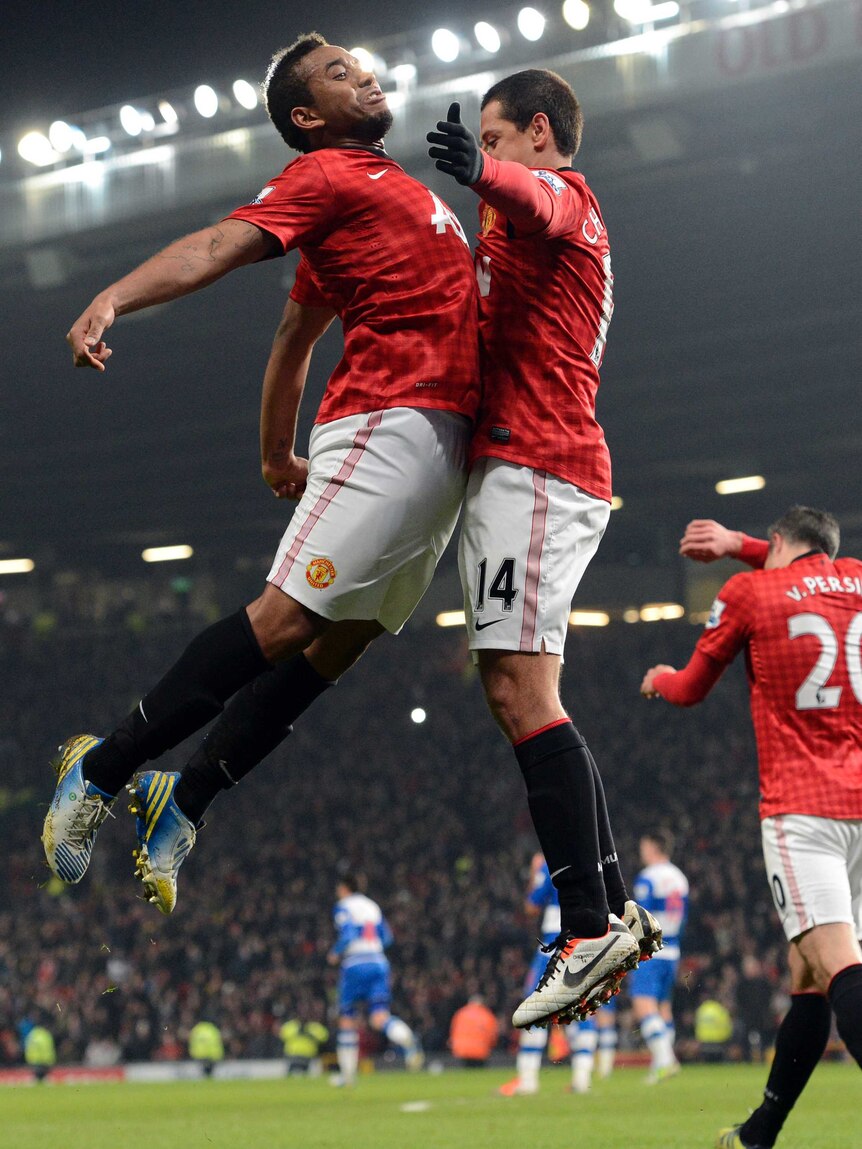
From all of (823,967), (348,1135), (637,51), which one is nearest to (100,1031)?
(348,1135)

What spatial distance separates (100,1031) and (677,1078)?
1033 cm

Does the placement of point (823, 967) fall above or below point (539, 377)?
below

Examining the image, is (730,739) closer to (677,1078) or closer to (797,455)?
(797,455)

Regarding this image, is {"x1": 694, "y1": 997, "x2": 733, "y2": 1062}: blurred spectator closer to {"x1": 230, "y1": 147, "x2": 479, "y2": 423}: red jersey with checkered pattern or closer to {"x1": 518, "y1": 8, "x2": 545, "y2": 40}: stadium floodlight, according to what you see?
{"x1": 518, "y1": 8, "x2": 545, "y2": 40}: stadium floodlight

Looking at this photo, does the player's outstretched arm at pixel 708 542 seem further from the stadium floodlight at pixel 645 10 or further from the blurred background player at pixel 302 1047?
the blurred background player at pixel 302 1047

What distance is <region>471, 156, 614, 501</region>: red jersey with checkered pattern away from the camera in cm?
371

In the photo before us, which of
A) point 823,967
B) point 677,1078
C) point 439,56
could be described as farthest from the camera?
point 439,56

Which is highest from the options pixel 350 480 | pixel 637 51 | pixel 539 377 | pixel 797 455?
pixel 637 51

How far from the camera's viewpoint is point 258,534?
98.2ft

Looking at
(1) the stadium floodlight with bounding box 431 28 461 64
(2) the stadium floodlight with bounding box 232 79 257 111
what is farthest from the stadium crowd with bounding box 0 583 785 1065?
(1) the stadium floodlight with bounding box 431 28 461 64

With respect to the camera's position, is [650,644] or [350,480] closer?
[350,480]

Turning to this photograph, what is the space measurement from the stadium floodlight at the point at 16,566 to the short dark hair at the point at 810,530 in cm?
2705

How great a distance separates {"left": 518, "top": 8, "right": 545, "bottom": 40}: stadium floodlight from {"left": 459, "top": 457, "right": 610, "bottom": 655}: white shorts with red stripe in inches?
552

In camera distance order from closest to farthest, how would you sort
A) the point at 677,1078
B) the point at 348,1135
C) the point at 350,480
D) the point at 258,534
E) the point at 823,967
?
the point at 350,480 → the point at 823,967 → the point at 348,1135 → the point at 677,1078 → the point at 258,534
